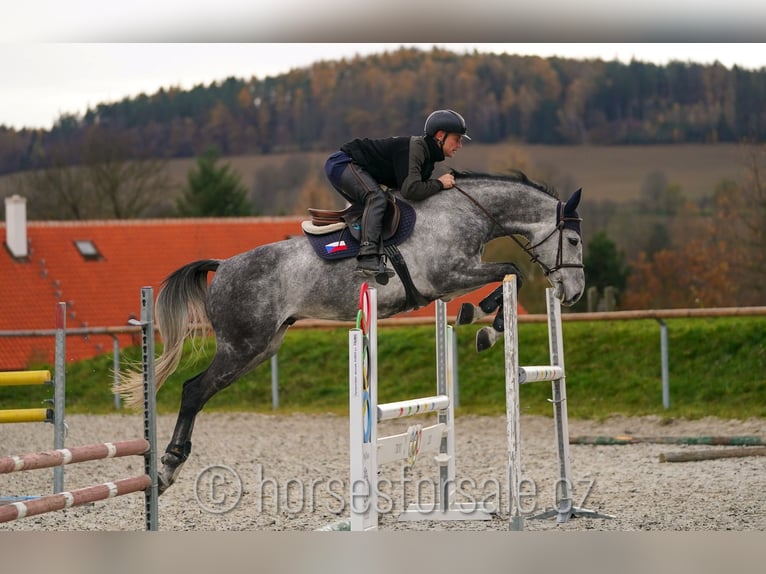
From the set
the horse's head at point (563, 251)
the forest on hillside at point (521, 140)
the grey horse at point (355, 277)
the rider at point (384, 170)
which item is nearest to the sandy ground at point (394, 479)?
the grey horse at point (355, 277)

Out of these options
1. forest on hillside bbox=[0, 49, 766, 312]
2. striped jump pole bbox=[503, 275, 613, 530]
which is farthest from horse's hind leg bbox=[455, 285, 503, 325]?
forest on hillside bbox=[0, 49, 766, 312]

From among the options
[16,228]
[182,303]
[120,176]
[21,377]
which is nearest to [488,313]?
[182,303]

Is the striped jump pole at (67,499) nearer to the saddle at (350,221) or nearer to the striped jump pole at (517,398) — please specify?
the saddle at (350,221)

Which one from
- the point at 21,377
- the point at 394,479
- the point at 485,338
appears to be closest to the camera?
the point at 485,338

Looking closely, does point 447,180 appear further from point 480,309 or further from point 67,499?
point 67,499

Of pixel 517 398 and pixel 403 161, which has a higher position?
pixel 403 161

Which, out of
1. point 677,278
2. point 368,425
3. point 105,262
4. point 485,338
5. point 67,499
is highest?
point 105,262

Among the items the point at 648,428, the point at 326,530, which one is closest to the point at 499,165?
the point at 648,428

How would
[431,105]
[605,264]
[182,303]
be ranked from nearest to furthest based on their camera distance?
[182,303]
[605,264]
[431,105]

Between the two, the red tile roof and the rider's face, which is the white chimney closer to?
the red tile roof

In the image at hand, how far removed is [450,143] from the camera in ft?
16.6

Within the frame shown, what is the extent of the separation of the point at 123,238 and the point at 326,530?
13.4m

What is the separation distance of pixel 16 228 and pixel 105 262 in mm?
1462

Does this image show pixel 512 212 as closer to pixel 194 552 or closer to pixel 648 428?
pixel 194 552
